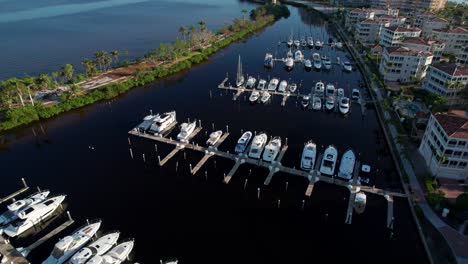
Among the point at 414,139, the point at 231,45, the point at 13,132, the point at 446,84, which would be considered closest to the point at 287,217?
the point at 414,139

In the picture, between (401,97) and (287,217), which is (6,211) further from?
(401,97)

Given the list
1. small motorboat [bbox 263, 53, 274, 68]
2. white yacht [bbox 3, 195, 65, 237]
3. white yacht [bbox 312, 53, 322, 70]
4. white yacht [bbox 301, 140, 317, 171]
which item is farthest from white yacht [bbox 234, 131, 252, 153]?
white yacht [bbox 312, 53, 322, 70]

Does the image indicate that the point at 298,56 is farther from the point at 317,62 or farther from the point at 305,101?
the point at 305,101

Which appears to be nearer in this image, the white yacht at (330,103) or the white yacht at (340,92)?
the white yacht at (330,103)

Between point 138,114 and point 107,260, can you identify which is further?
point 138,114

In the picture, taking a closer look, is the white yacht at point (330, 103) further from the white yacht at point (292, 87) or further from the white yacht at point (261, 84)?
the white yacht at point (261, 84)

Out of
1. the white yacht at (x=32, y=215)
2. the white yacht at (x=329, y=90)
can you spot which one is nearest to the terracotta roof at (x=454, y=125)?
the white yacht at (x=329, y=90)
